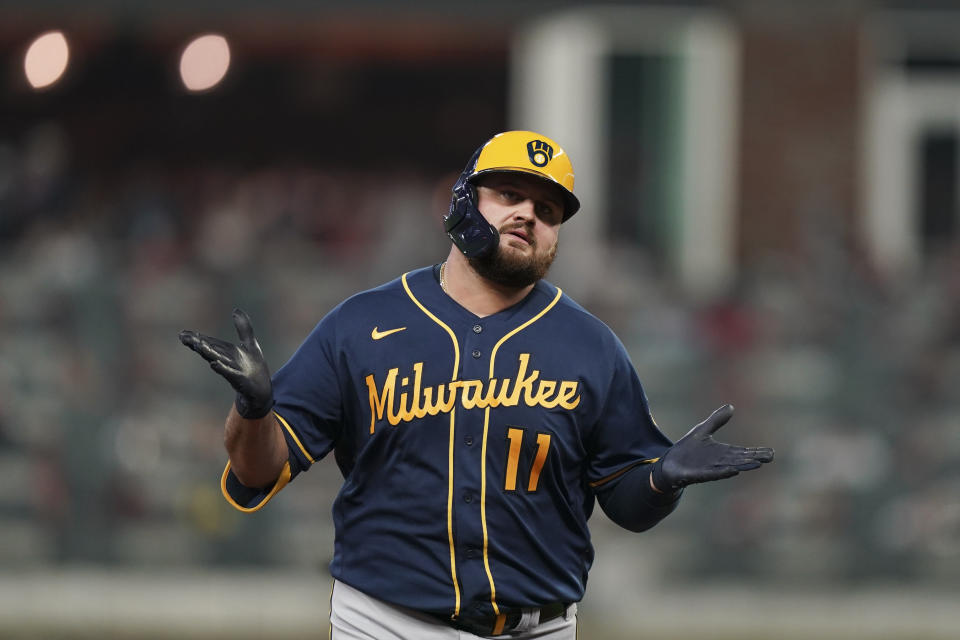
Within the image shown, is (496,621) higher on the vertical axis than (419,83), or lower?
lower

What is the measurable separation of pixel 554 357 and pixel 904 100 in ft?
33.1

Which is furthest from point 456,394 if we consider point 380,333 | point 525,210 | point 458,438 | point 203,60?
point 203,60

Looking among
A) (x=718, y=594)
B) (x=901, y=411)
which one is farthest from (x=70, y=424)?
(x=901, y=411)

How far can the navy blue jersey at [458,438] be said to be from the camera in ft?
13.7

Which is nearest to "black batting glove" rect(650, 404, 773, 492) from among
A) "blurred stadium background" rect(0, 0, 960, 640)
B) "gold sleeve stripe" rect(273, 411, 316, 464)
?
"gold sleeve stripe" rect(273, 411, 316, 464)

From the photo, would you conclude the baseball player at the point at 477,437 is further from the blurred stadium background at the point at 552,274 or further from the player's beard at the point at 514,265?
the blurred stadium background at the point at 552,274

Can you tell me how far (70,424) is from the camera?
10.4m

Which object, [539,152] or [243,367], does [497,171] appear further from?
[243,367]

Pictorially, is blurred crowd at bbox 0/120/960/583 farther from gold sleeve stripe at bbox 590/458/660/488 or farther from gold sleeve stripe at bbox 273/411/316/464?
gold sleeve stripe at bbox 273/411/316/464

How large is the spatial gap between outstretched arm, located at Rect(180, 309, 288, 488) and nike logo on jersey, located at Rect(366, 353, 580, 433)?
277 millimetres

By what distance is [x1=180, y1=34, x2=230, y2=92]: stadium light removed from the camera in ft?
42.9

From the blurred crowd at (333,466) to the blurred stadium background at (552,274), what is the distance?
0.02 meters

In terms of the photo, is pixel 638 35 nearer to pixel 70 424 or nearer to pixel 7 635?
pixel 70 424

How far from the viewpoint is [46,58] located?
12.6 metres
